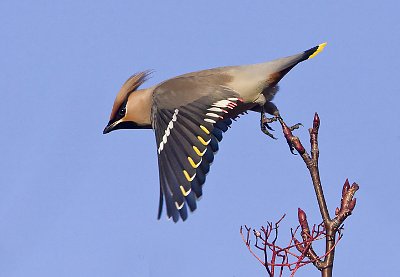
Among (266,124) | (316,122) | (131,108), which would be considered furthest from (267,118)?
(316,122)

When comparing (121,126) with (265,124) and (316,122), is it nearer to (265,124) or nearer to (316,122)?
(265,124)

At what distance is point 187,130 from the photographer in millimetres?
4230

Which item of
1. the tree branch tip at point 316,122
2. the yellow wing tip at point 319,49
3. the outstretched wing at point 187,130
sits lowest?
the tree branch tip at point 316,122

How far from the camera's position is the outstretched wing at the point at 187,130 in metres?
3.71

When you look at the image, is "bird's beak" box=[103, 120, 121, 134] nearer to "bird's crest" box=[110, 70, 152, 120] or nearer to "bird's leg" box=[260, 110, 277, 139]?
"bird's crest" box=[110, 70, 152, 120]

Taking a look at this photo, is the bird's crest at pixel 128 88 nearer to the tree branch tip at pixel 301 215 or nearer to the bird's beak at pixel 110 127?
the bird's beak at pixel 110 127

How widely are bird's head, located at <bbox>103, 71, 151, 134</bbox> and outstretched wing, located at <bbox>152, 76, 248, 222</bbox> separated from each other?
164 mm

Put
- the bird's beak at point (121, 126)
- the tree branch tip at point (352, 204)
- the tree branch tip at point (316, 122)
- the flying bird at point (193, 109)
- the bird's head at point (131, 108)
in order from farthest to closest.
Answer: the bird's beak at point (121, 126), the bird's head at point (131, 108), the flying bird at point (193, 109), the tree branch tip at point (316, 122), the tree branch tip at point (352, 204)

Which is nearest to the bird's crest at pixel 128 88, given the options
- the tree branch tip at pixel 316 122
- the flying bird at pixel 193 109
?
the flying bird at pixel 193 109

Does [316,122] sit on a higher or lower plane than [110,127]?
lower

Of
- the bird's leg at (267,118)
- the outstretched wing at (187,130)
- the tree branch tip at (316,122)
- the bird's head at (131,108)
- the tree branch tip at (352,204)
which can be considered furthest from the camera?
the bird's head at (131,108)

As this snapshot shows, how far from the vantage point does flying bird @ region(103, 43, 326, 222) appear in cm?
394

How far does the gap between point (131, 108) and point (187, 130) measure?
0.86 m

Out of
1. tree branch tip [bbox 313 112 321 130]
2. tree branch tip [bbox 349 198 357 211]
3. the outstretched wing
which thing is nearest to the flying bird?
the outstretched wing
